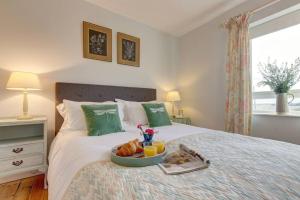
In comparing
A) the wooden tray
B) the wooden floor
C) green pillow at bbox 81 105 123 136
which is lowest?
the wooden floor

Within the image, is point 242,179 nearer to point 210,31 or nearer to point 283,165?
point 283,165

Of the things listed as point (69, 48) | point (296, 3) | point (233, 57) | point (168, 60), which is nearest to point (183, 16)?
point (168, 60)

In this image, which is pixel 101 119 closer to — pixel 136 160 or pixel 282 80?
pixel 136 160

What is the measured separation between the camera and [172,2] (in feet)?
8.58

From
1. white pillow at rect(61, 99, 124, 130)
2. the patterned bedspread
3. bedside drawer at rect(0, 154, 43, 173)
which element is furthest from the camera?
white pillow at rect(61, 99, 124, 130)

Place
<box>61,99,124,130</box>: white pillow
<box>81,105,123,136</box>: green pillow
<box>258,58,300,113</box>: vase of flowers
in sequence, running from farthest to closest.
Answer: <box>258,58,300,113</box>: vase of flowers
<box>61,99,124,130</box>: white pillow
<box>81,105,123,136</box>: green pillow

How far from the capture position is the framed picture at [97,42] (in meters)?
2.55

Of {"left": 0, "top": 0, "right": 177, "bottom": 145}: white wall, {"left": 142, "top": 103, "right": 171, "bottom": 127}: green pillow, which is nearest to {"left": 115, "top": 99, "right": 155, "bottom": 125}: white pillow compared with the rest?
{"left": 142, "top": 103, "right": 171, "bottom": 127}: green pillow

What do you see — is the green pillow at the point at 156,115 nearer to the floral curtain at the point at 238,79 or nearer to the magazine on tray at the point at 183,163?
the floral curtain at the point at 238,79

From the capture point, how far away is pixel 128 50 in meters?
3.00

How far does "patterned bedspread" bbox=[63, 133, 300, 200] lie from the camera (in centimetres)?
70

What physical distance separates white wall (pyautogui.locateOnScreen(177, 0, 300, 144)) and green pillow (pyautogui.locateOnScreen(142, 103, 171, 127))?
3.59 feet

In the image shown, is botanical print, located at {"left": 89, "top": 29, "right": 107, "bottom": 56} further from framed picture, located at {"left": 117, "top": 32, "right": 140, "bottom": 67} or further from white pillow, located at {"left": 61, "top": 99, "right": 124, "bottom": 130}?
white pillow, located at {"left": 61, "top": 99, "right": 124, "bottom": 130}

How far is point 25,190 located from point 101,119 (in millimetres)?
1120
